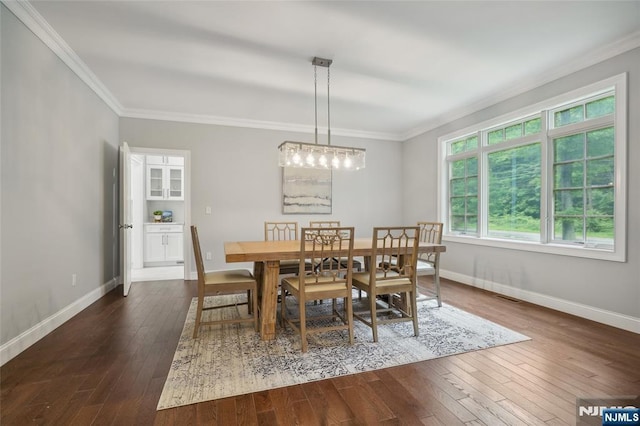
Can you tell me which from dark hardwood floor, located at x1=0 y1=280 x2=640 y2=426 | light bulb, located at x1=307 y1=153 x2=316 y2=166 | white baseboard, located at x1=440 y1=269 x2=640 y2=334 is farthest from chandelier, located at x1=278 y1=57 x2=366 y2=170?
white baseboard, located at x1=440 y1=269 x2=640 y2=334

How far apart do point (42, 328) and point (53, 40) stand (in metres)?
2.50

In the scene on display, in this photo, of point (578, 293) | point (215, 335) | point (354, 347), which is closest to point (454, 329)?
point (354, 347)

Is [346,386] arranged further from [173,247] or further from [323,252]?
[173,247]

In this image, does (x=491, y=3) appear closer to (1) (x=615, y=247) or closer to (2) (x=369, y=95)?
(2) (x=369, y=95)

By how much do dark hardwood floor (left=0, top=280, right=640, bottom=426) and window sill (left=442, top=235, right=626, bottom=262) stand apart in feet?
2.25

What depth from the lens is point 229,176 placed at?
505 cm

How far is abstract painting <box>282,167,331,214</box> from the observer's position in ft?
17.4

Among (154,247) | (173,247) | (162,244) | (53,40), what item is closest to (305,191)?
(173,247)

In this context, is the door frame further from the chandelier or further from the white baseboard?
the white baseboard

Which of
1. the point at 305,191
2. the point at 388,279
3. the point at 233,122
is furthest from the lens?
the point at 305,191

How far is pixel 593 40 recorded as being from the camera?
9.17 ft

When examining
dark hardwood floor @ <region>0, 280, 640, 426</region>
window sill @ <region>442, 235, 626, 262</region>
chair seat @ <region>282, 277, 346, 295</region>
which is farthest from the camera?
window sill @ <region>442, 235, 626, 262</region>

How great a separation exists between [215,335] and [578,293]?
368 cm

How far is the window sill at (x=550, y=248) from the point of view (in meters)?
2.92
